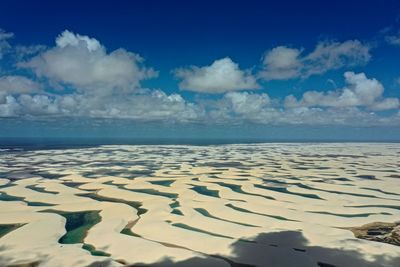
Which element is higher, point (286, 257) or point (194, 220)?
point (194, 220)

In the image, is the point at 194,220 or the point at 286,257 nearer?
the point at 286,257

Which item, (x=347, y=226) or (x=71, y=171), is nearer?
(x=347, y=226)

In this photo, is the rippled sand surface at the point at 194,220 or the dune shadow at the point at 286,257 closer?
A: the dune shadow at the point at 286,257

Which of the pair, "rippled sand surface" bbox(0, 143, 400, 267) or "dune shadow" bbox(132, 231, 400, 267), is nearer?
"dune shadow" bbox(132, 231, 400, 267)

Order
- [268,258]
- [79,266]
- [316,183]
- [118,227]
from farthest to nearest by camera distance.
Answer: [316,183], [118,227], [268,258], [79,266]

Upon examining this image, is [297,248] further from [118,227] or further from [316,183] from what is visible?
[316,183]

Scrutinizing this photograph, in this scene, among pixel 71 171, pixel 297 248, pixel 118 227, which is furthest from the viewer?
pixel 71 171

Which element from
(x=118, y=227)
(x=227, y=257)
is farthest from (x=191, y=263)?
(x=118, y=227)
